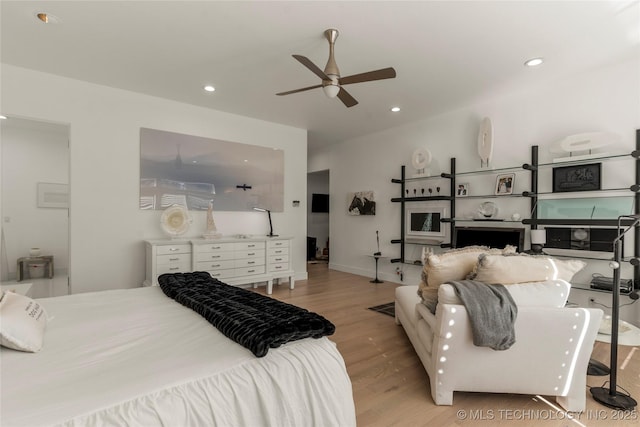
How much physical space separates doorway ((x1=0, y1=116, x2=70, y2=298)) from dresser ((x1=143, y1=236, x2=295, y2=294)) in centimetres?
235

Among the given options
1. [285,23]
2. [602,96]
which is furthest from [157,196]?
[602,96]

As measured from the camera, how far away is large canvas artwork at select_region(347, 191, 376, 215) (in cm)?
579

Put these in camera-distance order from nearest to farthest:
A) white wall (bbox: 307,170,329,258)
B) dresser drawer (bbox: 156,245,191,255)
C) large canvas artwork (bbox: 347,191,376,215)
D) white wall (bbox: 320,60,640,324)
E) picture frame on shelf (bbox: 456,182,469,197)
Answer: white wall (bbox: 320,60,640,324) → dresser drawer (bbox: 156,245,191,255) → picture frame on shelf (bbox: 456,182,469,197) → large canvas artwork (bbox: 347,191,376,215) → white wall (bbox: 307,170,329,258)

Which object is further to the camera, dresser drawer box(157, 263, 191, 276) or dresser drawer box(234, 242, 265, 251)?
dresser drawer box(234, 242, 265, 251)

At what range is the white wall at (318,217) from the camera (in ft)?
28.9

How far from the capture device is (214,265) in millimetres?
4102

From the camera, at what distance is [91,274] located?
12.2 feet

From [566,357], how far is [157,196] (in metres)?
4.45

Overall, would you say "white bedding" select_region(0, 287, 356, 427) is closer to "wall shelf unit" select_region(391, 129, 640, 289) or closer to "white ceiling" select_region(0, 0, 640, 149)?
"white ceiling" select_region(0, 0, 640, 149)

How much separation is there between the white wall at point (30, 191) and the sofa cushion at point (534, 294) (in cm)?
565

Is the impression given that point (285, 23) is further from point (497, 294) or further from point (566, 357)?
point (566, 357)

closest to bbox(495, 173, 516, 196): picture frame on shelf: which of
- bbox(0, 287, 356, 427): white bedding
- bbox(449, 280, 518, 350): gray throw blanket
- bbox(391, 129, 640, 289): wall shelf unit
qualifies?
bbox(391, 129, 640, 289): wall shelf unit

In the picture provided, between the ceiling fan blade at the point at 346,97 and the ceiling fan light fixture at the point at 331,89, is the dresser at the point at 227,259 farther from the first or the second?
the ceiling fan light fixture at the point at 331,89

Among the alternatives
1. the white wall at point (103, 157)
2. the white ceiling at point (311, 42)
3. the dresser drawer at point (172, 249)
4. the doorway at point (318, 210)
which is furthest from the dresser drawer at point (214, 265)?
the doorway at point (318, 210)
